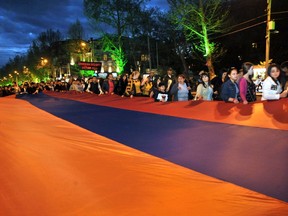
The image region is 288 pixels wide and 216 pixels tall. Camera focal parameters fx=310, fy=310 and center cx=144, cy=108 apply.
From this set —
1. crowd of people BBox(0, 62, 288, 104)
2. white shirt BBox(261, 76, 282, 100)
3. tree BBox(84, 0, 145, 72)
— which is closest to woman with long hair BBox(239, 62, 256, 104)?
crowd of people BBox(0, 62, 288, 104)

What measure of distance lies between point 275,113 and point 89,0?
107 feet

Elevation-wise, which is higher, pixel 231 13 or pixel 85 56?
pixel 231 13

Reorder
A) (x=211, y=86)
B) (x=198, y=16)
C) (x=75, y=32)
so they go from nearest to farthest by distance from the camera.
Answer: (x=211, y=86)
(x=198, y=16)
(x=75, y=32)

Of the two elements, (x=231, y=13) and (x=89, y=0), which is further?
(x=231, y=13)

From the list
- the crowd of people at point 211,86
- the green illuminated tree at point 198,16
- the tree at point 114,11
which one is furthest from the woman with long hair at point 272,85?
the tree at point 114,11

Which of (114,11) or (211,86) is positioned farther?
(114,11)

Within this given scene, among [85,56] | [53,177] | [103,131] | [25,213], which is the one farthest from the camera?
[85,56]

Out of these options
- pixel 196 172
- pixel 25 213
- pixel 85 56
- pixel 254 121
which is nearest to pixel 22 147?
pixel 25 213

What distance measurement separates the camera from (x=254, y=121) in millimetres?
5141

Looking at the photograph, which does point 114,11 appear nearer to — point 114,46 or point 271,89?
point 114,46

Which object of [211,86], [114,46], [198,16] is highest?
[198,16]

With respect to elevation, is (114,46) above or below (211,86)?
above

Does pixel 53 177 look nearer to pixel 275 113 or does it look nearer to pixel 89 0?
pixel 275 113

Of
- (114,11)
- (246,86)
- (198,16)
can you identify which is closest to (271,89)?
(246,86)
